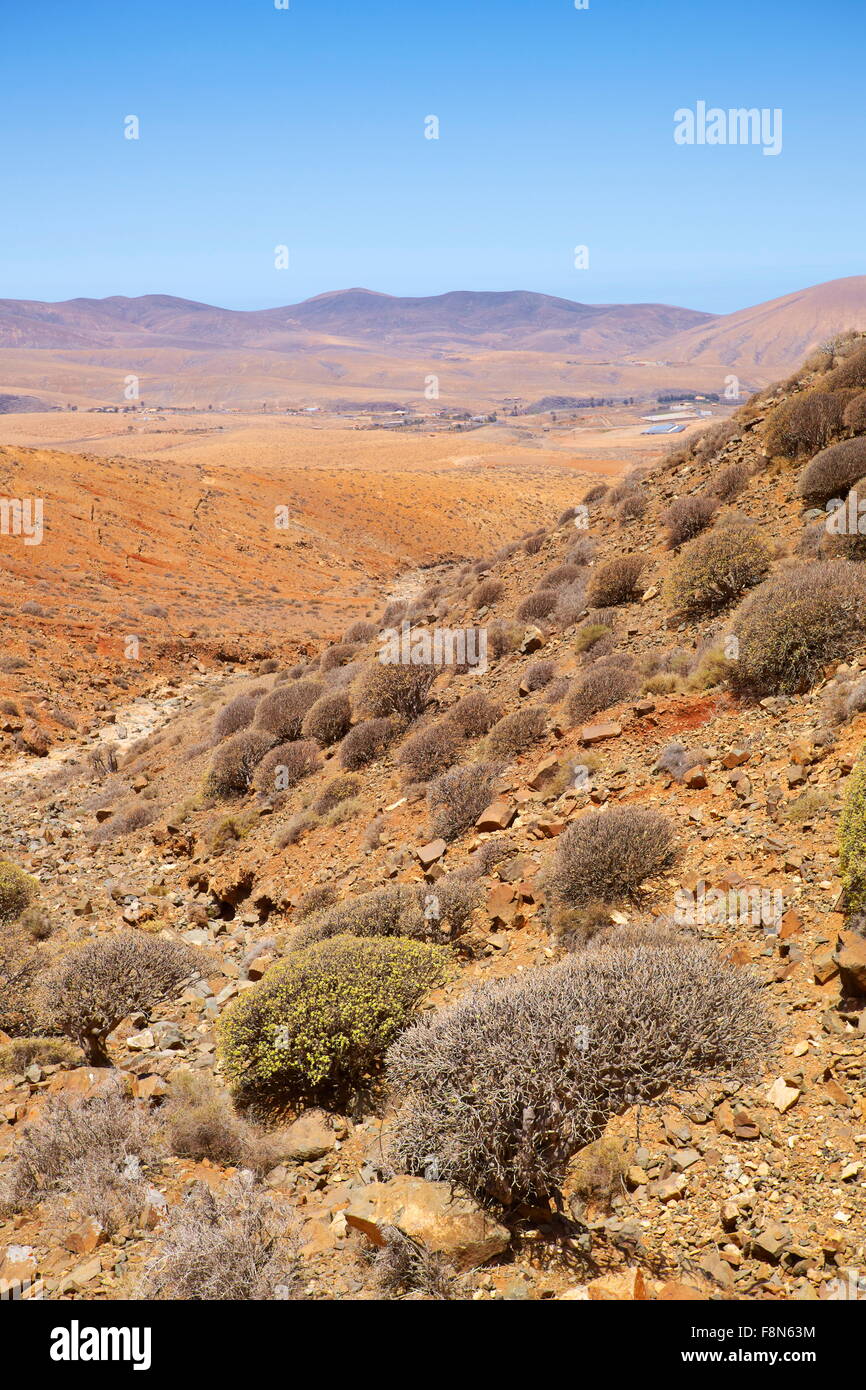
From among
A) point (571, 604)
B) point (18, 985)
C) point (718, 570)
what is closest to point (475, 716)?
point (571, 604)

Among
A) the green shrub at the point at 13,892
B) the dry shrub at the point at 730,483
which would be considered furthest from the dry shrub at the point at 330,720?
the dry shrub at the point at 730,483

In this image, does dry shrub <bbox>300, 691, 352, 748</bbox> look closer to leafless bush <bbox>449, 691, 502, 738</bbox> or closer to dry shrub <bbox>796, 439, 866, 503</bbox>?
leafless bush <bbox>449, 691, 502, 738</bbox>

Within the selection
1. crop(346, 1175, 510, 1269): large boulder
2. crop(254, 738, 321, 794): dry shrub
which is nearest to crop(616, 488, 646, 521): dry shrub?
crop(254, 738, 321, 794): dry shrub

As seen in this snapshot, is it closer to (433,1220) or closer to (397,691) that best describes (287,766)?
(397,691)

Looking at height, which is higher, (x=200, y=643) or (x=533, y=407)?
(x=533, y=407)

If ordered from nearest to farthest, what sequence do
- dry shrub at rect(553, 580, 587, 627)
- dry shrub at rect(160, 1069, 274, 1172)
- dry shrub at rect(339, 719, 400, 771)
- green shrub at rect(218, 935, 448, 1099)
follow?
dry shrub at rect(160, 1069, 274, 1172)
green shrub at rect(218, 935, 448, 1099)
dry shrub at rect(339, 719, 400, 771)
dry shrub at rect(553, 580, 587, 627)

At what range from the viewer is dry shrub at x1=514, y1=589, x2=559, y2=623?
47.5 feet

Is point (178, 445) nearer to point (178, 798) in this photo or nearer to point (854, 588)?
point (178, 798)

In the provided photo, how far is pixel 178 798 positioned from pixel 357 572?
28.9m

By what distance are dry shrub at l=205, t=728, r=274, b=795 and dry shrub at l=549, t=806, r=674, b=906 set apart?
7411 millimetres
